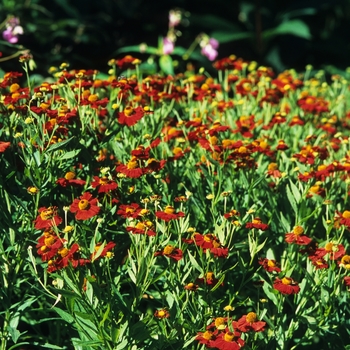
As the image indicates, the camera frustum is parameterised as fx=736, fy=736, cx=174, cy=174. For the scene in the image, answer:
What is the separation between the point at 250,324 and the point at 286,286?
6.6 inches

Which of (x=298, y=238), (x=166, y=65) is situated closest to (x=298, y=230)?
(x=298, y=238)

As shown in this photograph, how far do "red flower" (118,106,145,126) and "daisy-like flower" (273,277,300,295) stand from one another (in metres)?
0.72

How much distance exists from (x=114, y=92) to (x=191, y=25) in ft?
10.8

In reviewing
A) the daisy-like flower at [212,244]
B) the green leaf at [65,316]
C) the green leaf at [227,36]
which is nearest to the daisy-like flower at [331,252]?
the daisy-like flower at [212,244]

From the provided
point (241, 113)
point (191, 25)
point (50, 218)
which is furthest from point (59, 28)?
point (50, 218)

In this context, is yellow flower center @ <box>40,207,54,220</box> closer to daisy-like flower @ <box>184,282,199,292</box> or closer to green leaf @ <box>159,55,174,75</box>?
daisy-like flower @ <box>184,282,199,292</box>

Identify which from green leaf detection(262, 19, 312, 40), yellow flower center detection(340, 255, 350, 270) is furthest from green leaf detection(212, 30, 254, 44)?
yellow flower center detection(340, 255, 350, 270)

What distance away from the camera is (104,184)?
7.11 ft

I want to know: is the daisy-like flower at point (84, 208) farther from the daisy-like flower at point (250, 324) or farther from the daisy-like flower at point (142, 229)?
the daisy-like flower at point (250, 324)

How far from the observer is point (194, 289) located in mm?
1991

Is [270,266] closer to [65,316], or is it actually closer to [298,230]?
[298,230]

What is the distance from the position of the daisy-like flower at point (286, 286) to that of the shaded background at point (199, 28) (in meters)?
3.10

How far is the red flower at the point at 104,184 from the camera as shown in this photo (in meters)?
2.15

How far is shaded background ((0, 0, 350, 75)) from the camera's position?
512 cm
